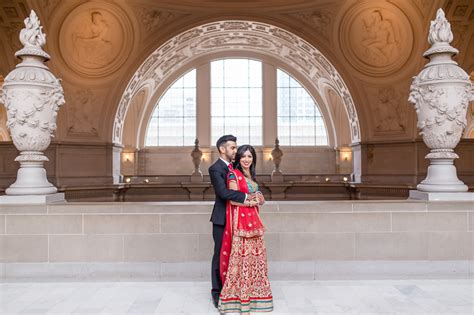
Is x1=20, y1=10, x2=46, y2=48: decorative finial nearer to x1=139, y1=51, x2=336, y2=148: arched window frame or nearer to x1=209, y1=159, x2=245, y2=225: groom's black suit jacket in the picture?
x1=209, y1=159, x2=245, y2=225: groom's black suit jacket

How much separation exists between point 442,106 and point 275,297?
3589 millimetres

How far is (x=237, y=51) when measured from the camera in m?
24.0

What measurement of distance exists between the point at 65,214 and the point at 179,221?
160 cm

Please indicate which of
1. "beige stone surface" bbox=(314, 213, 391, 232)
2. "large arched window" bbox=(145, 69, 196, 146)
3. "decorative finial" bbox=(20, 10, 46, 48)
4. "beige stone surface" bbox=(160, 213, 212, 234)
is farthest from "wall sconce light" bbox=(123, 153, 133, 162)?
"beige stone surface" bbox=(314, 213, 391, 232)

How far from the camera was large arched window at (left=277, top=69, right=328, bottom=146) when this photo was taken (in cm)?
2497

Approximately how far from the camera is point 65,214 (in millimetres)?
5602

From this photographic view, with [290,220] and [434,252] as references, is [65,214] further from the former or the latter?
[434,252]

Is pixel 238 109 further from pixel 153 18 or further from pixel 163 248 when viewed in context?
pixel 163 248

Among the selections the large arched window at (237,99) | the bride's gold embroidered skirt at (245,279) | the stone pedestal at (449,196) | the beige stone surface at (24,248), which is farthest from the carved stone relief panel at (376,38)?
the beige stone surface at (24,248)

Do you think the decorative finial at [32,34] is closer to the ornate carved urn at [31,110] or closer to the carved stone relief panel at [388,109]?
the ornate carved urn at [31,110]

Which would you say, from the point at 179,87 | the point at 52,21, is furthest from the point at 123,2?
the point at 179,87

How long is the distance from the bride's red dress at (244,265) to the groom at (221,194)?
0.33 ft

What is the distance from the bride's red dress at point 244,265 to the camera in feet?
13.6

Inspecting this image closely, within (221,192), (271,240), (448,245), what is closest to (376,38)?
(448,245)
